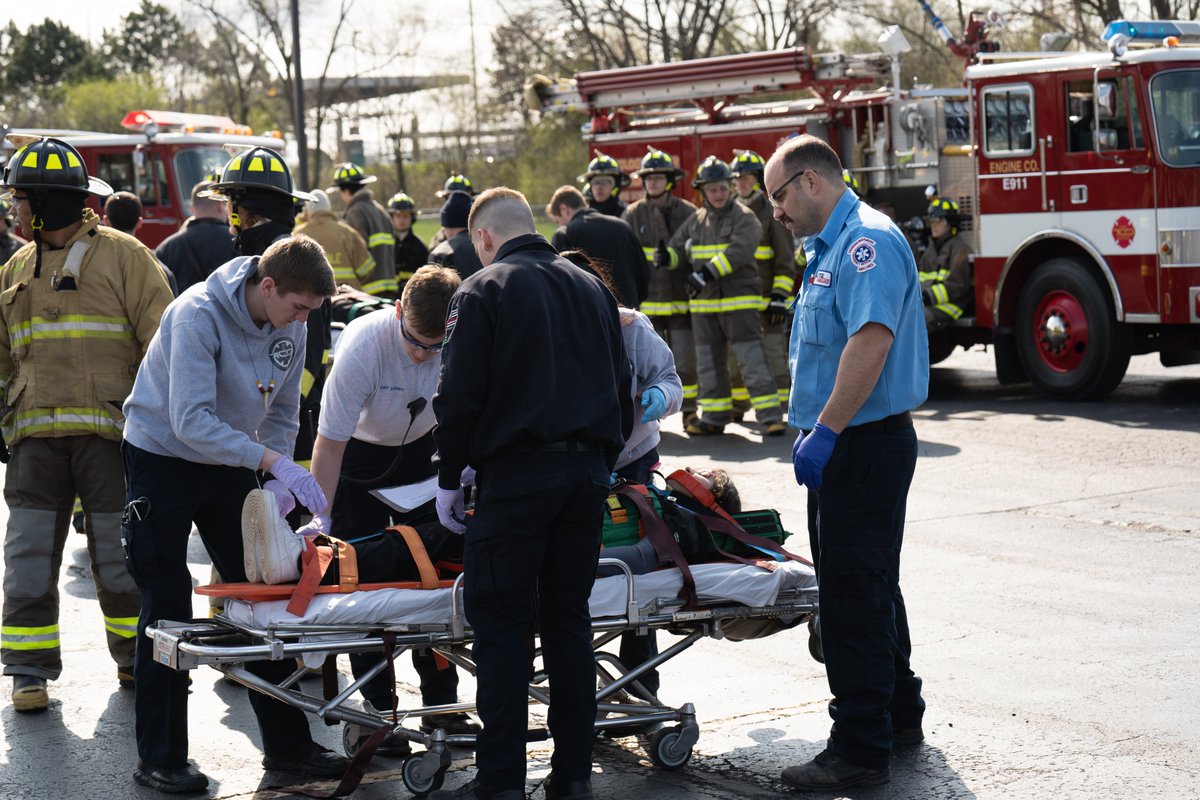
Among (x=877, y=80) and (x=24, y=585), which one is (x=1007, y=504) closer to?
(x=24, y=585)

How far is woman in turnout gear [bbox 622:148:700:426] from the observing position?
1191 cm

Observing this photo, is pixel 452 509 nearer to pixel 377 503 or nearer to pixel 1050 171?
pixel 377 503

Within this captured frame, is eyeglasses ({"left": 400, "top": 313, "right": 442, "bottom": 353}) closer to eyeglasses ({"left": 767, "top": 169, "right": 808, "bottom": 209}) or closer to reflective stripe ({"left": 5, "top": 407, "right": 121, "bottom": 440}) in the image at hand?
eyeglasses ({"left": 767, "top": 169, "right": 808, "bottom": 209})

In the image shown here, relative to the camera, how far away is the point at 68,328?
557 cm

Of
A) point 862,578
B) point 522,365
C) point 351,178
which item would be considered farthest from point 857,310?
point 351,178

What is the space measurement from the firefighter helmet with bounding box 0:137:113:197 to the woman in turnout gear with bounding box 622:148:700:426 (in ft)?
21.5

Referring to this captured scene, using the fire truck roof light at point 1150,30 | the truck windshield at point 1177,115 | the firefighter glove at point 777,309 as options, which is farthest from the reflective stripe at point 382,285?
the truck windshield at point 1177,115

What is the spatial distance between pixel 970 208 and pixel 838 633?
30.8ft

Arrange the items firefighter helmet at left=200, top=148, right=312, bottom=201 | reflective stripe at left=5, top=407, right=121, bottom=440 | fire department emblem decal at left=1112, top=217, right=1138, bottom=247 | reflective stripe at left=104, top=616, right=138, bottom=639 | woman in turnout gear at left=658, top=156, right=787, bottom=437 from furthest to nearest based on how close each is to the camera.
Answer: fire department emblem decal at left=1112, top=217, right=1138, bottom=247 → woman in turnout gear at left=658, top=156, right=787, bottom=437 → firefighter helmet at left=200, top=148, right=312, bottom=201 → reflective stripe at left=104, top=616, right=138, bottom=639 → reflective stripe at left=5, top=407, right=121, bottom=440

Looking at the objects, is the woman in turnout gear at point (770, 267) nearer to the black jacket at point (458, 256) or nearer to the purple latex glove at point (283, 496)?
the black jacket at point (458, 256)

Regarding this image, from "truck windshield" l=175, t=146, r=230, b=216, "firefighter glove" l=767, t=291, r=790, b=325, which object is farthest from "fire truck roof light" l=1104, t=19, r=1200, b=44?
"truck windshield" l=175, t=146, r=230, b=216

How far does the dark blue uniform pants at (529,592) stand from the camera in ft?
13.5

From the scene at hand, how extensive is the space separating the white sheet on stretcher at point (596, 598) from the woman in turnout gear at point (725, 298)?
6485mm

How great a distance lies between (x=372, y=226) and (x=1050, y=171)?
19.5 feet
